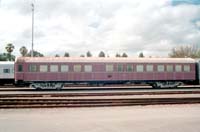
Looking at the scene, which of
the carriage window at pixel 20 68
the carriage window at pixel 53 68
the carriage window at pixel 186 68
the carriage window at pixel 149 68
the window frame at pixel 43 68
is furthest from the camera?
the carriage window at pixel 186 68

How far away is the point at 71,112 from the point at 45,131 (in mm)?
4363

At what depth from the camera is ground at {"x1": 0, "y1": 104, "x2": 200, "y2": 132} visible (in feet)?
32.6

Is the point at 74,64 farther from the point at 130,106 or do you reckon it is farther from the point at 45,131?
the point at 45,131

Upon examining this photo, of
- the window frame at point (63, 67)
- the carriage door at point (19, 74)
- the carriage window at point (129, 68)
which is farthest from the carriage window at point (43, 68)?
the carriage window at point (129, 68)

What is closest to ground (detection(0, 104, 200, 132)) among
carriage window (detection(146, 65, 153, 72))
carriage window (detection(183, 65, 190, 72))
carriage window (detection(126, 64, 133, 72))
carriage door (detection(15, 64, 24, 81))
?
carriage door (detection(15, 64, 24, 81))

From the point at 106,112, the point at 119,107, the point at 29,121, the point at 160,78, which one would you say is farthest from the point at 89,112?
the point at 160,78

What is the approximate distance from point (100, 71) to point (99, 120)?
1756 cm

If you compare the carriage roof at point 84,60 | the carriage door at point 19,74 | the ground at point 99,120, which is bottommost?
the ground at point 99,120

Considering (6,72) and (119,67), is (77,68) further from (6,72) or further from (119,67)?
(6,72)


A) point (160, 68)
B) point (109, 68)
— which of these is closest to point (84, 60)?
point (109, 68)

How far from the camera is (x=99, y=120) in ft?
37.8

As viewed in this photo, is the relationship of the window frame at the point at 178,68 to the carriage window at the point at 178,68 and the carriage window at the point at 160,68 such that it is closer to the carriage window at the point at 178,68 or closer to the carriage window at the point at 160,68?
the carriage window at the point at 178,68

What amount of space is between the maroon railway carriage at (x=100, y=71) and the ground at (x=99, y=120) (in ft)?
45.2

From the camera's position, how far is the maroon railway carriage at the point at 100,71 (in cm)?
2822
